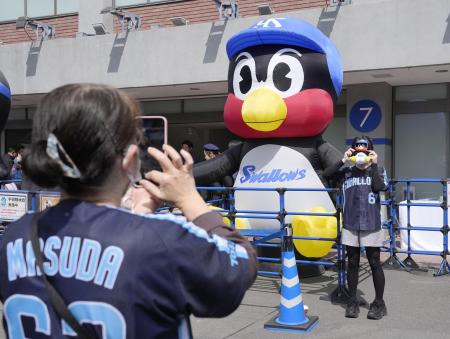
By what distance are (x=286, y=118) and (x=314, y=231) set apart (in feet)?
4.51

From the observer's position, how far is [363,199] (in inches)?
207

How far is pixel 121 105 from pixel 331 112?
5780 mm

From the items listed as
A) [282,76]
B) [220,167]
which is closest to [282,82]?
[282,76]

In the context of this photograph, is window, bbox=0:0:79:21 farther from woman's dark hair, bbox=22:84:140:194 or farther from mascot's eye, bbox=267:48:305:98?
woman's dark hair, bbox=22:84:140:194

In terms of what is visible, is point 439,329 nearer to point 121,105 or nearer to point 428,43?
point 121,105

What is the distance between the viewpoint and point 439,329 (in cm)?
501

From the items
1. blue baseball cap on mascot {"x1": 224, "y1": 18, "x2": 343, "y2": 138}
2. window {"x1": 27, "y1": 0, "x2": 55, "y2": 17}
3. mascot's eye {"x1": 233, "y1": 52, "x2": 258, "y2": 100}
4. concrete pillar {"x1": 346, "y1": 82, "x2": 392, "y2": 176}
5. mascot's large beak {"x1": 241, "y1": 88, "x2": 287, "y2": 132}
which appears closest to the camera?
mascot's large beak {"x1": 241, "y1": 88, "x2": 287, "y2": 132}

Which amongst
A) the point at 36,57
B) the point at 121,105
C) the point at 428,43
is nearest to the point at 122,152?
the point at 121,105

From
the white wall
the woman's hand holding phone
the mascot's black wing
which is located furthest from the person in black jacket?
the white wall

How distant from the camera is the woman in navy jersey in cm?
137

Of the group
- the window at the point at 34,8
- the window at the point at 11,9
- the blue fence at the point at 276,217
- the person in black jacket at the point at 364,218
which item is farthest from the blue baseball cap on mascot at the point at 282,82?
the window at the point at 11,9

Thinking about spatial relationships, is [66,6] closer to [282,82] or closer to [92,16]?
[92,16]

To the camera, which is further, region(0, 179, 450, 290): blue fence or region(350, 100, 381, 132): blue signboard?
region(350, 100, 381, 132): blue signboard

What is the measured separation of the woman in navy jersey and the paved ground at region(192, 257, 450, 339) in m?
3.59
